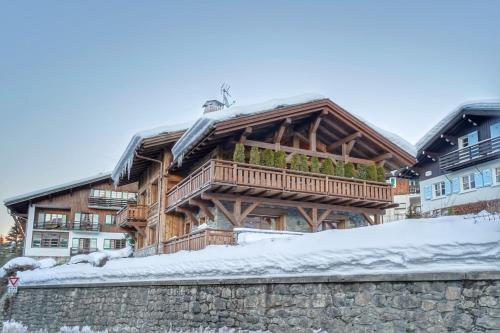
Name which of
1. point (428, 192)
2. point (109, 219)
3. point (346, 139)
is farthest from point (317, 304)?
point (109, 219)

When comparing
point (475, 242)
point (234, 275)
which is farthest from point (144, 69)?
point (475, 242)

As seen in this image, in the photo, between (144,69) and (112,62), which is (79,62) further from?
(144,69)

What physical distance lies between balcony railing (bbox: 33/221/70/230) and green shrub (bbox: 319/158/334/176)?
28647 millimetres

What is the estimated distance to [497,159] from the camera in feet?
79.7

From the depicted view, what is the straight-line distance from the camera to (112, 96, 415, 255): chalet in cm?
1523

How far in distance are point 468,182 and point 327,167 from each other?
13425 mm

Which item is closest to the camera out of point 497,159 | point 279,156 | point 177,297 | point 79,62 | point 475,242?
point 475,242

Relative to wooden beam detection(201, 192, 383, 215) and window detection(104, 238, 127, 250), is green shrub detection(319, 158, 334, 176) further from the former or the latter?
window detection(104, 238, 127, 250)

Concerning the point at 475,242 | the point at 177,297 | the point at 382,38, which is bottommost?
the point at 177,297

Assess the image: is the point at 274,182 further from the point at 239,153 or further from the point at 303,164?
the point at 303,164

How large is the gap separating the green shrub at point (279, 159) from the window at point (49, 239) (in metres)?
28.8

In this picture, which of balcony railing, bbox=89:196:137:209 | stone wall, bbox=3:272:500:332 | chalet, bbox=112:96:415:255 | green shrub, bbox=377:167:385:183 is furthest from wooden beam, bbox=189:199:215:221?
balcony railing, bbox=89:196:137:209

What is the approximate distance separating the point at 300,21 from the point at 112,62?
583 cm

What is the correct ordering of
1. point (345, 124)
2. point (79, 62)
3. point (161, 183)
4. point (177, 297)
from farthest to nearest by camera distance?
point (161, 183)
point (345, 124)
point (79, 62)
point (177, 297)
